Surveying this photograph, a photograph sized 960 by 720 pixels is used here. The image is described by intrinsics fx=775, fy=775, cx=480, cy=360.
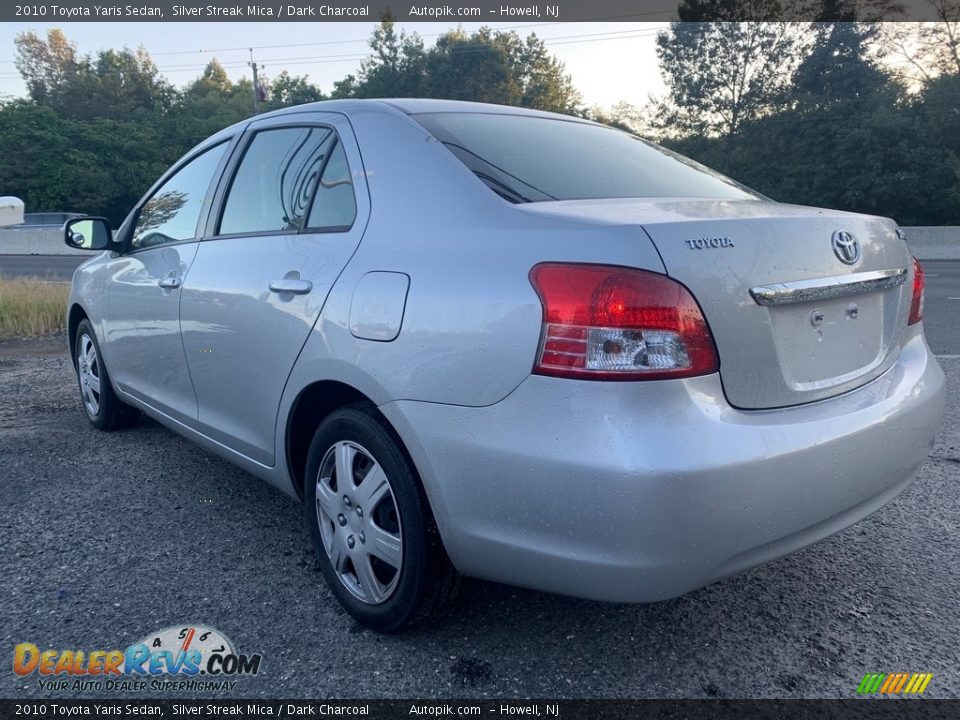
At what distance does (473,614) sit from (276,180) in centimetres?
179

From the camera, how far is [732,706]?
2.05 meters

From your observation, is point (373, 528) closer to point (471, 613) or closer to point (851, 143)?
point (471, 613)

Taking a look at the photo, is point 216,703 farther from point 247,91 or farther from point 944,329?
point 247,91

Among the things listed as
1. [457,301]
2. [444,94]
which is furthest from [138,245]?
[444,94]

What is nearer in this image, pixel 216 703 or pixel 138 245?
pixel 216 703

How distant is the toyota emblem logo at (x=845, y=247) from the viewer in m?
2.13

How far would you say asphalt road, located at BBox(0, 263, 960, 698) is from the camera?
7.14ft

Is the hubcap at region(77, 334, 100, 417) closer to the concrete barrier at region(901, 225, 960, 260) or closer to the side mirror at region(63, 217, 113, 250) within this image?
the side mirror at region(63, 217, 113, 250)

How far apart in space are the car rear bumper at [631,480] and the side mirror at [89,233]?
2.81m

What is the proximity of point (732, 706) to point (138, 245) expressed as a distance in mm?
3473

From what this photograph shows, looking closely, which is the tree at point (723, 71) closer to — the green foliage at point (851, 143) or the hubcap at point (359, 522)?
the green foliage at point (851, 143)

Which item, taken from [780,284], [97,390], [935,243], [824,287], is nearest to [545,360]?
[780,284]

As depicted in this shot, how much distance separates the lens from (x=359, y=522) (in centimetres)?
240

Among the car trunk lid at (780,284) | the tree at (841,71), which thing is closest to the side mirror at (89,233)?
the car trunk lid at (780,284)
